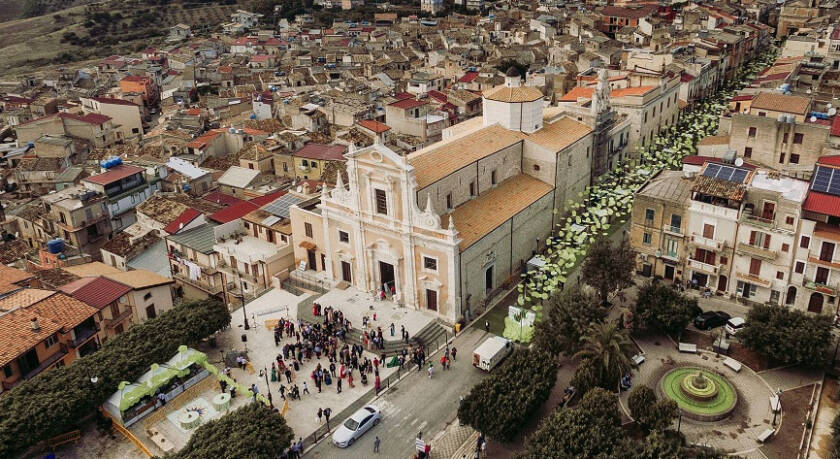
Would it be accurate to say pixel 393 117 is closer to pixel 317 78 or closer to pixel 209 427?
pixel 317 78

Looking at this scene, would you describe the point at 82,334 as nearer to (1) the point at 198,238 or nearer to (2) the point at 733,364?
(1) the point at 198,238

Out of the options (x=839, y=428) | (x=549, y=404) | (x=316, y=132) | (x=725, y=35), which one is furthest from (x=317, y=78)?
(x=839, y=428)

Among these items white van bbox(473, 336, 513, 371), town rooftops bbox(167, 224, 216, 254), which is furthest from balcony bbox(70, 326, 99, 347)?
white van bbox(473, 336, 513, 371)

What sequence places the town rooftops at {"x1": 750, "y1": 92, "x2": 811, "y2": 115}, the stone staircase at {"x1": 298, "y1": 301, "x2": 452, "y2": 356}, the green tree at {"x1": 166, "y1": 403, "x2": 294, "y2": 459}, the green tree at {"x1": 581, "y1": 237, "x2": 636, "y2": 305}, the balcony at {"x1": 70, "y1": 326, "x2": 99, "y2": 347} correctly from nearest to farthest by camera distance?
the green tree at {"x1": 166, "y1": 403, "x2": 294, "y2": 459}, the balcony at {"x1": 70, "y1": 326, "x2": 99, "y2": 347}, the stone staircase at {"x1": 298, "y1": 301, "x2": 452, "y2": 356}, the green tree at {"x1": 581, "y1": 237, "x2": 636, "y2": 305}, the town rooftops at {"x1": 750, "y1": 92, "x2": 811, "y2": 115}

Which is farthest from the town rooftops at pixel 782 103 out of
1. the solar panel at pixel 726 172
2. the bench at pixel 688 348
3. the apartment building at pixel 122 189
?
the apartment building at pixel 122 189

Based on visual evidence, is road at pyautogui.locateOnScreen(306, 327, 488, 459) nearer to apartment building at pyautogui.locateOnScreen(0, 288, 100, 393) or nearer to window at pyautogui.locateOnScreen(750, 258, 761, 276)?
apartment building at pyautogui.locateOnScreen(0, 288, 100, 393)

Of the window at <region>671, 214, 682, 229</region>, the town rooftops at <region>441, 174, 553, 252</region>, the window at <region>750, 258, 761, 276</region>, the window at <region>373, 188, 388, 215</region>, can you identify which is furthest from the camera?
the window at <region>671, 214, 682, 229</region>

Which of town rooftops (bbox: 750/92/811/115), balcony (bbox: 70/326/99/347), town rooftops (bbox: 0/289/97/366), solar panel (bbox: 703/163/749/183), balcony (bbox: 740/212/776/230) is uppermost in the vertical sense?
town rooftops (bbox: 750/92/811/115)
